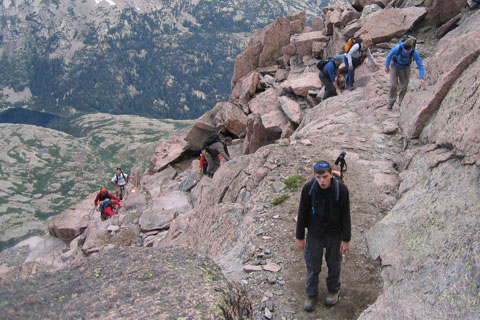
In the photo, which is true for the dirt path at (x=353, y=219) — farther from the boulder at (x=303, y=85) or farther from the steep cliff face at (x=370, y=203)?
the boulder at (x=303, y=85)

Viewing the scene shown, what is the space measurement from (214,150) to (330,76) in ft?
30.8

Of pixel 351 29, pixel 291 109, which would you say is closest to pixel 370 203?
pixel 291 109

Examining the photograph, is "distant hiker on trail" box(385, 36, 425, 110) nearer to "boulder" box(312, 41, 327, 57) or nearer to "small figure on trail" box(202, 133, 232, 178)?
"small figure on trail" box(202, 133, 232, 178)

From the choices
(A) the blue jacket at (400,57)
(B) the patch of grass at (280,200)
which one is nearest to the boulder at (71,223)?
(B) the patch of grass at (280,200)

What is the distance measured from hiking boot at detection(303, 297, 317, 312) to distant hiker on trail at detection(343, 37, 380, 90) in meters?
18.8

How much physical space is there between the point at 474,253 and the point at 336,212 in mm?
2667

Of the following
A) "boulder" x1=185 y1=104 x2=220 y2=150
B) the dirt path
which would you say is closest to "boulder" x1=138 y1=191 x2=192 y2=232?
the dirt path

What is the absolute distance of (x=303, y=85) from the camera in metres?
30.8

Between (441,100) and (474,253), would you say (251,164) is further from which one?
(474,253)

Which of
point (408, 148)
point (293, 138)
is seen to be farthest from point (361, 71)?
point (408, 148)

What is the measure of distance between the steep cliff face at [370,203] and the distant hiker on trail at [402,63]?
874 mm

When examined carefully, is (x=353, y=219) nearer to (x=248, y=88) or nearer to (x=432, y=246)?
(x=432, y=246)

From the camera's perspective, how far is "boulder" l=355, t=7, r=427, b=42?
29172mm

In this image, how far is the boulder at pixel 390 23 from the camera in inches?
1148
